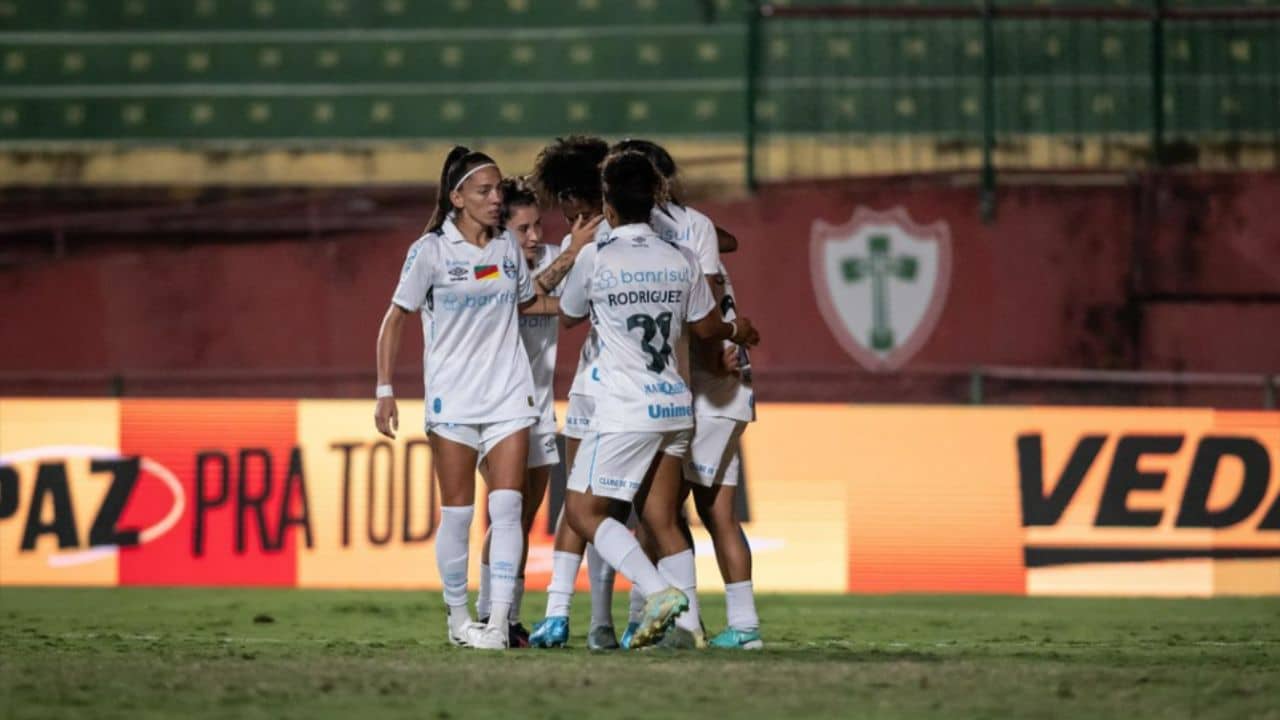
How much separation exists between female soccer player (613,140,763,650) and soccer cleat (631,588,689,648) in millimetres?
867

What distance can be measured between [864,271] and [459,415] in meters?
8.24

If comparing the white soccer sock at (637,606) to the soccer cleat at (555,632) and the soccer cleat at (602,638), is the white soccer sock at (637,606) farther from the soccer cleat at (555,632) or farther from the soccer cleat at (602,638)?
the soccer cleat at (555,632)

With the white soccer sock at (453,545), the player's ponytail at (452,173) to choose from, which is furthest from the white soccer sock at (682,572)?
the player's ponytail at (452,173)

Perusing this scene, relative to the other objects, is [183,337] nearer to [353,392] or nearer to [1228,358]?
[353,392]

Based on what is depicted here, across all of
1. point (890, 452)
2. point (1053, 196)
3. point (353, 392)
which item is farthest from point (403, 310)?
point (1053, 196)

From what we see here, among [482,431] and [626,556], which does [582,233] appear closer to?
[482,431]

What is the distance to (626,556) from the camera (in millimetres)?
7133

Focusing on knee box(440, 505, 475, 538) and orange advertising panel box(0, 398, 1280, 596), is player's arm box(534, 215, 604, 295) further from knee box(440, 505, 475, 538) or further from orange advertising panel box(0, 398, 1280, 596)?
orange advertising panel box(0, 398, 1280, 596)

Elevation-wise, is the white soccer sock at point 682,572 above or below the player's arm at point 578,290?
below

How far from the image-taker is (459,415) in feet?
24.8

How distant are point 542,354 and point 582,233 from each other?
26.1 inches

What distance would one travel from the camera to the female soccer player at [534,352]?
7.83 metres

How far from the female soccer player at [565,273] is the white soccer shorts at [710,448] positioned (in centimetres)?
48

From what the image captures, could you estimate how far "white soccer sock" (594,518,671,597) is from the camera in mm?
7047
